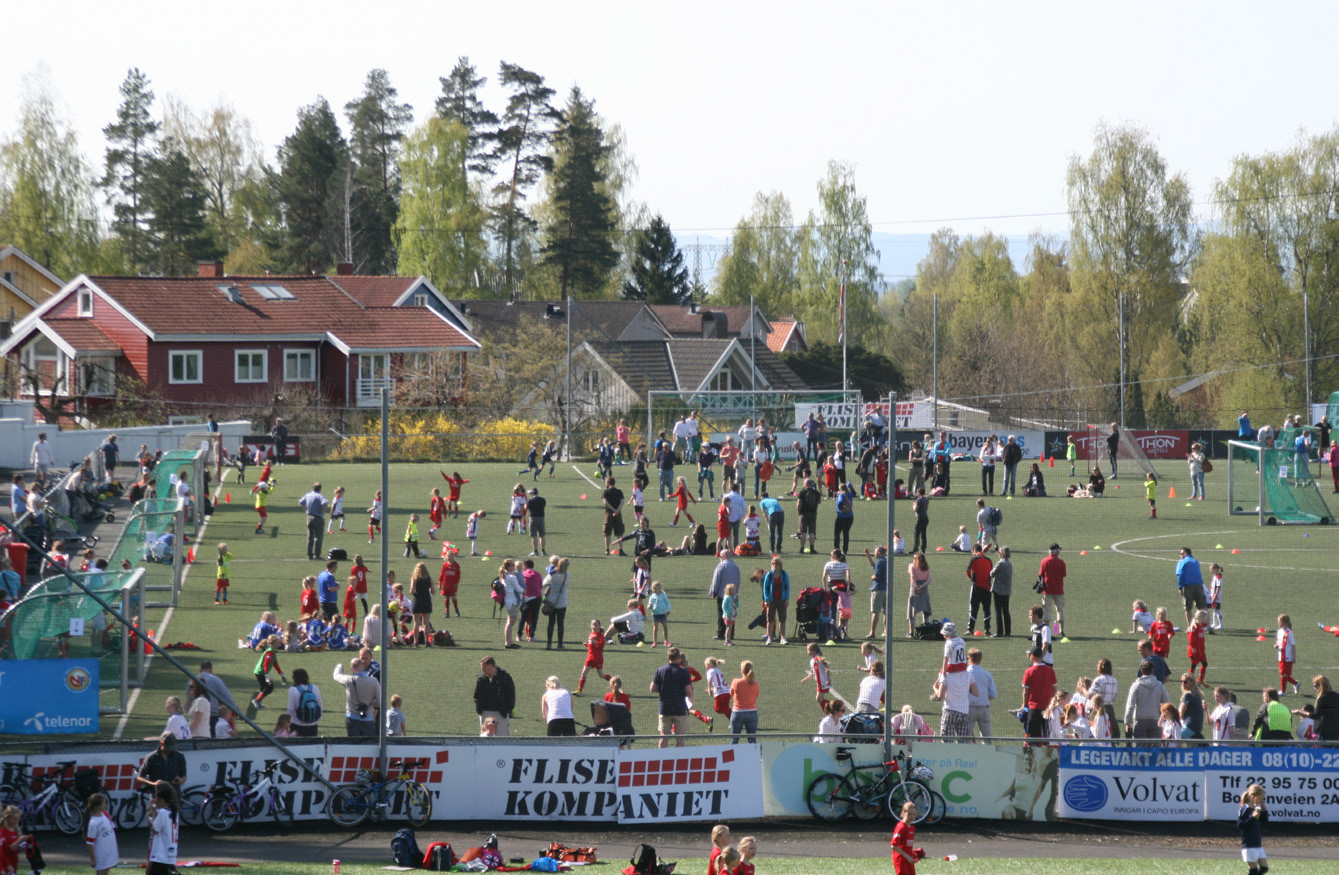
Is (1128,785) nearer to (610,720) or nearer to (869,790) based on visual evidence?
(869,790)

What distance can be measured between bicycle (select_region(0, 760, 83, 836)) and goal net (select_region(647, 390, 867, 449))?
31.2 metres

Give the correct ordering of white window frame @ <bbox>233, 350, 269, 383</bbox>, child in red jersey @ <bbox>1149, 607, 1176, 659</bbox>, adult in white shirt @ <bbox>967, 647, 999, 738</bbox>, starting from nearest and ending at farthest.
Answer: adult in white shirt @ <bbox>967, 647, 999, 738</bbox>
child in red jersey @ <bbox>1149, 607, 1176, 659</bbox>
white window frame @ <bbox>233, 350, 269, 383</bbox>

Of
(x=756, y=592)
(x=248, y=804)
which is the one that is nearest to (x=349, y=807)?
(x=248, y=804)

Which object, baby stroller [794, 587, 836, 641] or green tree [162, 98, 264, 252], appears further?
green tree [162, 98, 264, 252]

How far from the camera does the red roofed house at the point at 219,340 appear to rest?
2115 inches

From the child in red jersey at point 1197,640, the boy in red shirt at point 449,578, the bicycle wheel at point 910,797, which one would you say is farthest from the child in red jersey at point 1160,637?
the boy in red shirt at point 449,578

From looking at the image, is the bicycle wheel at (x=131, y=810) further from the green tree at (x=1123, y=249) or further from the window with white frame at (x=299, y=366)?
the green tree at (x=1123, y=249)

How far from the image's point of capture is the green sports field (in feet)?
65.4

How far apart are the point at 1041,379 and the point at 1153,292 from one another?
285 inches

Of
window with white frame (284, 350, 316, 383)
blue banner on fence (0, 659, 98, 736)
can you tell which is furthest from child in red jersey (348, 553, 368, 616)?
window with white frame (284, 350, 316, 383)

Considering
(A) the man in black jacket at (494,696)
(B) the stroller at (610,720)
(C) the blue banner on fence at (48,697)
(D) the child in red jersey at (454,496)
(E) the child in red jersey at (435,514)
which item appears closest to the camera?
(B) the stroller at (610,720)

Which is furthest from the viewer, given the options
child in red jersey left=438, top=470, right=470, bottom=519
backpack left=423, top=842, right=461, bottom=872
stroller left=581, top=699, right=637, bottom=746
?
child in red jersey left=438, top=470, right=470, bottom=519

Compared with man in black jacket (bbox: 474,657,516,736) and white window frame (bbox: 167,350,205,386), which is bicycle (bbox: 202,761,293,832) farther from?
white window frame (bbox: 167,350,205,386)

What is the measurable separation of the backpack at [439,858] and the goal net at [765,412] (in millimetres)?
31742
